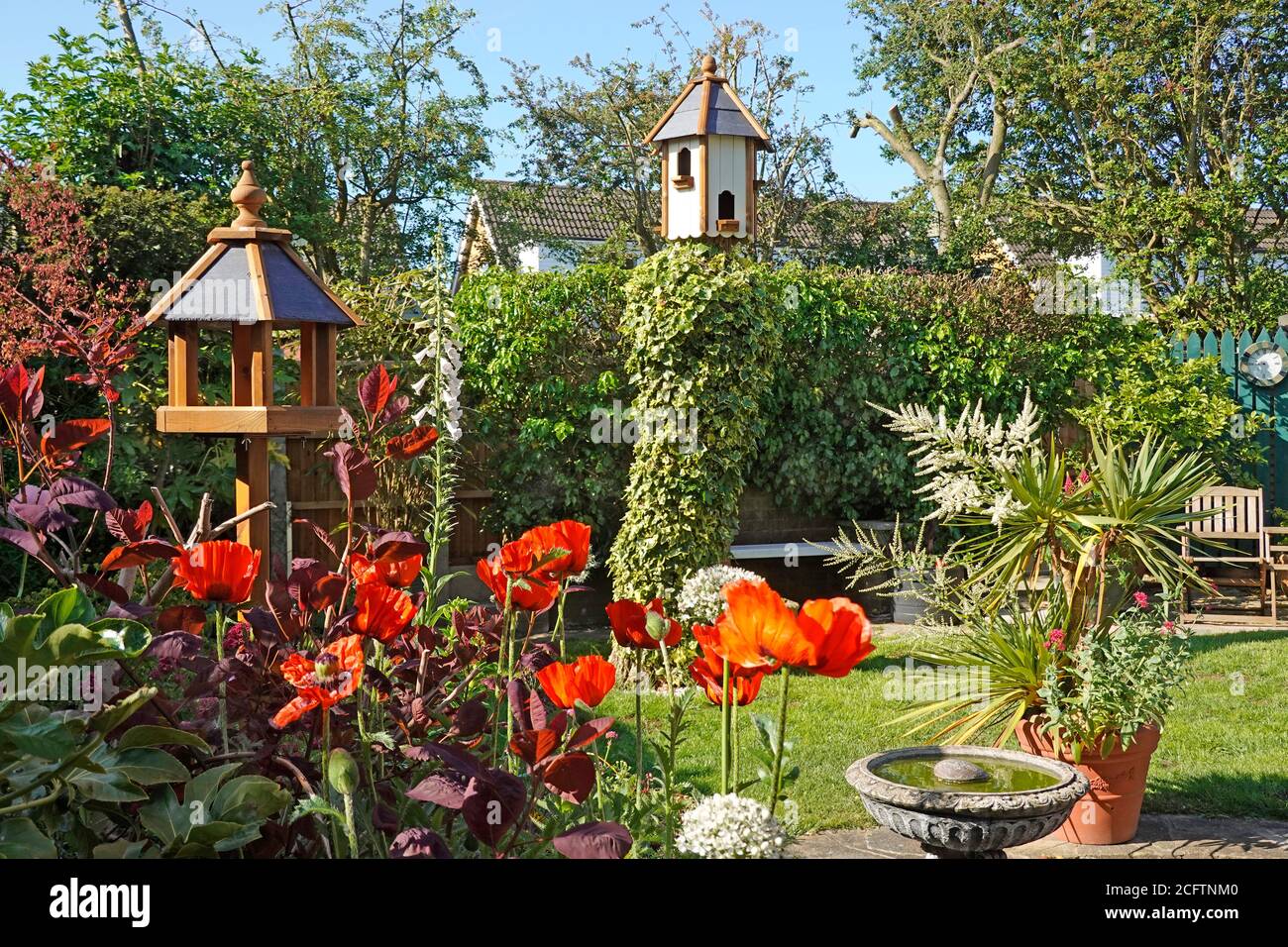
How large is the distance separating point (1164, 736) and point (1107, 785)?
170cm

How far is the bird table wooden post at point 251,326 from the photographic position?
10.6 ft

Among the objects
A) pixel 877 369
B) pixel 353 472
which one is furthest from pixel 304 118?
pixel 353 472

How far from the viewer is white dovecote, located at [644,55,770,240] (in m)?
6.28

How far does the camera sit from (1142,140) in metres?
13.6

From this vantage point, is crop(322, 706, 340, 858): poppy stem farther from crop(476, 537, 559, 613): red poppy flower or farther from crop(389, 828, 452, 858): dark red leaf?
crop(476, 537, 559, 613): red poppy flower

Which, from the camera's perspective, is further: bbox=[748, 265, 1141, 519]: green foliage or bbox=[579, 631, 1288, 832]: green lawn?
bbox=[748, 265, 1141, 519]: green foliage

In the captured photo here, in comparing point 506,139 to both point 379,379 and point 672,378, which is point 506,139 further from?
point 379,379

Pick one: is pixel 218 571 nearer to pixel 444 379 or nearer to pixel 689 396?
pixel 444 379

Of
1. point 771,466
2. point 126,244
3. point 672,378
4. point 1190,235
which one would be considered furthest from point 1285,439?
point 126,244

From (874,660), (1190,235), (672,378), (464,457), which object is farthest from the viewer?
(1190,235)

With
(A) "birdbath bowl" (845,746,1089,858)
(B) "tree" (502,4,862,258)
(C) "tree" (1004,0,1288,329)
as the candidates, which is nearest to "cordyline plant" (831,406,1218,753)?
(A) "birdbath bowl" (845,746,1089,858)

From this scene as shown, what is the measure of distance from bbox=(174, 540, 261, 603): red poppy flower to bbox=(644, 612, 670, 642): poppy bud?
1.69ft
